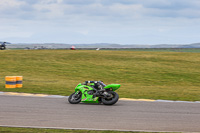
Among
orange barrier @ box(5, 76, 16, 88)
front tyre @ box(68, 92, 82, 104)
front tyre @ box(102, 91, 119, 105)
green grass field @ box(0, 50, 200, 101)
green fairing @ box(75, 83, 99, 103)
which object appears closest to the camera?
front tyre @ box(102, 91, 119, 105)

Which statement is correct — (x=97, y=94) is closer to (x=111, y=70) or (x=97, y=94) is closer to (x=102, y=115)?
(x=102, y=115)

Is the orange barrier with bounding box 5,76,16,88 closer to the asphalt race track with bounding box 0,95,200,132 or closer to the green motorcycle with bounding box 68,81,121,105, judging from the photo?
the asphalt race track with bounding box 0,95,200,132

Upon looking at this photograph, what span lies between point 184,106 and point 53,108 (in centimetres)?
630

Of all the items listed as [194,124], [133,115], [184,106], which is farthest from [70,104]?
[194,124]

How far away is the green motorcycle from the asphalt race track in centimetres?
39

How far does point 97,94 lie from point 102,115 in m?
2.97

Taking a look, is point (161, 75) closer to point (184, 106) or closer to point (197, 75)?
point (197, 75)

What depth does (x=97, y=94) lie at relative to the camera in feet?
52.4

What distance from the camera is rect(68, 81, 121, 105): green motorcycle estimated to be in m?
15.8

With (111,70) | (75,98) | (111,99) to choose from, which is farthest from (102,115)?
(111,70)

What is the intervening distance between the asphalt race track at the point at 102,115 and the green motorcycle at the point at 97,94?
390 mm

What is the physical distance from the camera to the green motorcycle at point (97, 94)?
15.8m

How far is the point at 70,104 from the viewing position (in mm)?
16125

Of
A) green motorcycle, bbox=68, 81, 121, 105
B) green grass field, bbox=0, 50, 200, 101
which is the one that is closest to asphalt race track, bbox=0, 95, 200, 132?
green motorcycle, bbox=68, 81, 121, 105
